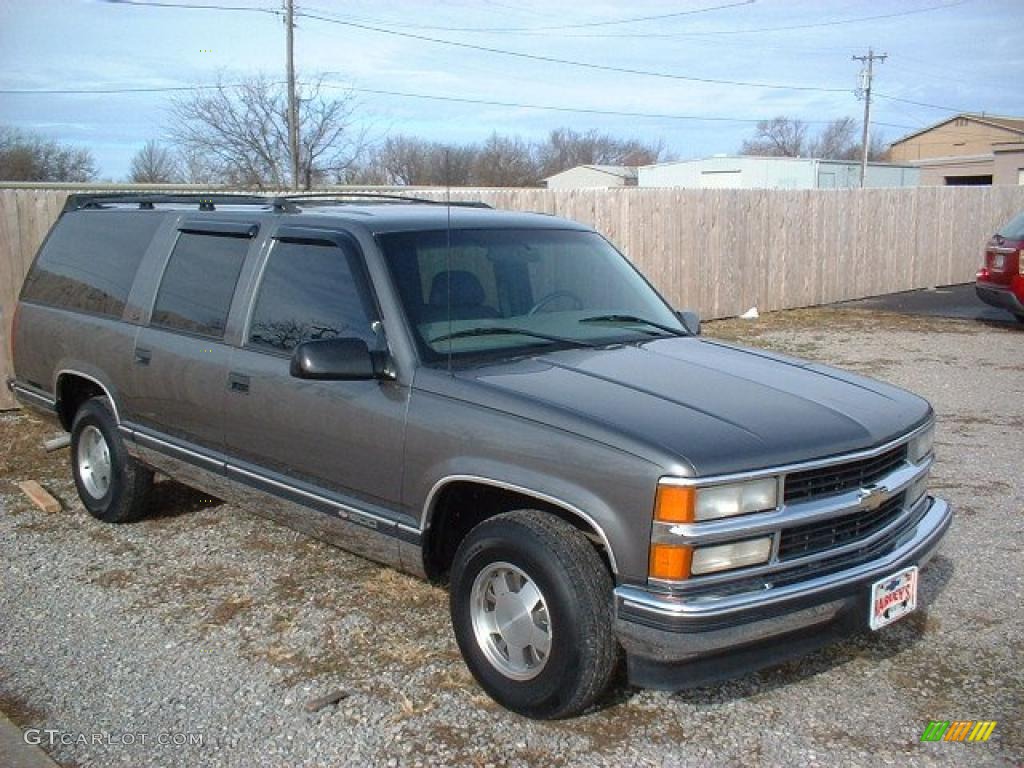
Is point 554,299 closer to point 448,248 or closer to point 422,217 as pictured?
point 448,248

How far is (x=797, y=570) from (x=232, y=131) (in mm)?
30998

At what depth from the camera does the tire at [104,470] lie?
5.72 meters

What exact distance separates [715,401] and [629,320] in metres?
1.21

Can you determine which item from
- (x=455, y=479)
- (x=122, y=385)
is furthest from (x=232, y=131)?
(x=455, y=479)

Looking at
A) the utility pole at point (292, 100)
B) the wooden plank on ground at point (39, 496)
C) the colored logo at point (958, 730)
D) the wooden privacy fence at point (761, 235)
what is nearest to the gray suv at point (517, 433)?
the colored logo at point (958, 730)

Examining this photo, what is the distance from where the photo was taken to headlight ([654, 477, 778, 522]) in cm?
315

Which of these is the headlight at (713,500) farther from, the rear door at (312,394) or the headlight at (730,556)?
the rear door at (312,394)

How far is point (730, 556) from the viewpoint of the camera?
10.6ft

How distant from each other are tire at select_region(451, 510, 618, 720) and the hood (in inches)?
18.1

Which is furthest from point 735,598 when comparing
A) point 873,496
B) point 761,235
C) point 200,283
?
point 761,235

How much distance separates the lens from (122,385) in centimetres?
559

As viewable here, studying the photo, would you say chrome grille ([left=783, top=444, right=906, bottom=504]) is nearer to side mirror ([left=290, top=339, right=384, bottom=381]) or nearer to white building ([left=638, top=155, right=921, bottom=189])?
side mirror ([left=290, top=339, right=384, bottom=381])

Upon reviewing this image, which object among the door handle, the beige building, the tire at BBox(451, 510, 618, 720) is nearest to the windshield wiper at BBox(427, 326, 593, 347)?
the tire at BBox(451, 510, 618, 720)

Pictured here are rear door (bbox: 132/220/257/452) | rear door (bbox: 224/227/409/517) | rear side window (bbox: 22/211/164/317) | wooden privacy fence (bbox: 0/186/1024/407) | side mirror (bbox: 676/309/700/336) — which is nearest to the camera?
rear door (bbox: 224/227/409/517)
